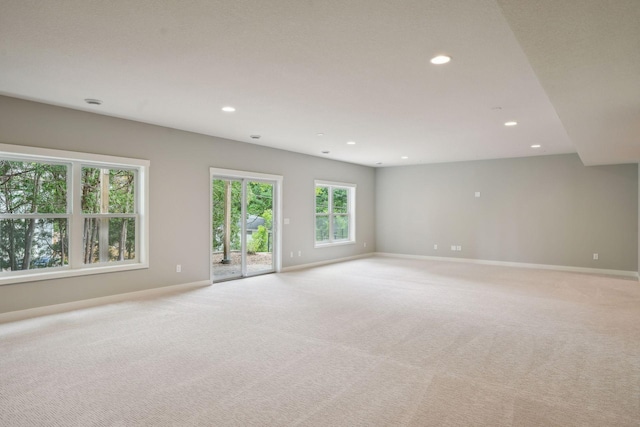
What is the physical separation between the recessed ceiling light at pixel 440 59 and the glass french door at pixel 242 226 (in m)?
4.36

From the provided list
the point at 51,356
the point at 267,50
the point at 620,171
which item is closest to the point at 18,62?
the point at 267,50

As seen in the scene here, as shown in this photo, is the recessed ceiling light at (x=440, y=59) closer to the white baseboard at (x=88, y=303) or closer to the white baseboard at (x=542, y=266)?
the white baseboard at (x=88, y=303)

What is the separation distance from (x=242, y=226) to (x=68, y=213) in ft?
9.44

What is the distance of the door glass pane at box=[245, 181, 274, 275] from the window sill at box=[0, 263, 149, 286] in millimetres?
2288

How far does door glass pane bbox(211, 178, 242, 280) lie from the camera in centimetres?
679

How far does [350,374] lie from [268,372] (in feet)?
2.11

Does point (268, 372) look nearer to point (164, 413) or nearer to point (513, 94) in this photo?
point (164, 413)

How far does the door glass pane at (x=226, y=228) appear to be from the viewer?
6785 millimetres

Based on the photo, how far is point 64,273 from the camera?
4688mm

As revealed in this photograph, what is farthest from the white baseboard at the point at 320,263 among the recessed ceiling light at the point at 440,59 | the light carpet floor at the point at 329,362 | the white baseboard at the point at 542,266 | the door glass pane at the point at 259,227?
the recessed ceiling light at the point at 440,59

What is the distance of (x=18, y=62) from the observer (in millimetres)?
3260

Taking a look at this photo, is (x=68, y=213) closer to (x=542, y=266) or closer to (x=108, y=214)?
(x=108, y=214)

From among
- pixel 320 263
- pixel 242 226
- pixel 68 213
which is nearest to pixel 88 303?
pixel 68 213

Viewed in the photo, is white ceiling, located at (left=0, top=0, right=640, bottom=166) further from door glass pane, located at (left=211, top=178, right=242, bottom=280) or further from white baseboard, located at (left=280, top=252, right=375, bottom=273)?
white baseboard, located at (left=280, top=252, right=375, bottom=273)
